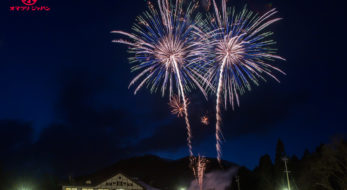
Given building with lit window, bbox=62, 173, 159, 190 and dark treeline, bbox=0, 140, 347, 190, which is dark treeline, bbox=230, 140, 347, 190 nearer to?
dark treeline, bbox=0, 140, 347, 190

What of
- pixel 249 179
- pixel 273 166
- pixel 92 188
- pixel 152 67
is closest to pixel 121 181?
pixel 92 188

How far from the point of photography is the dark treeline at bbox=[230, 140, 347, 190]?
5256 cm

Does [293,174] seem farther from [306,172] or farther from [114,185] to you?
[114,185]

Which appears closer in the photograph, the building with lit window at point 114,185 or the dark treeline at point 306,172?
the dark treeline at point 306,172

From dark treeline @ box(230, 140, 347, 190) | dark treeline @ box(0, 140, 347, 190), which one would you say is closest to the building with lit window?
dark treeline @ box(0, 140, 347, 190)

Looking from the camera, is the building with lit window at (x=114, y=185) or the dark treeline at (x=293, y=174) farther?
the building with lit window at (x=114, y=185)

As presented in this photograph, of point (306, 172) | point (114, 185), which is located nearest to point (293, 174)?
point (306, 172)

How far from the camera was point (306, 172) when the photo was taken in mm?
64750

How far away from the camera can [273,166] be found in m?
79.3

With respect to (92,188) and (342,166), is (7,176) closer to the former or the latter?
(92,188)

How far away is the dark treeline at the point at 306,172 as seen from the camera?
52562mm

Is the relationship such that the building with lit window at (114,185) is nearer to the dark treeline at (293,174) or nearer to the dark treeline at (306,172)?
the dark treeline at (293,174)

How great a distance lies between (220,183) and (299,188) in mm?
36347

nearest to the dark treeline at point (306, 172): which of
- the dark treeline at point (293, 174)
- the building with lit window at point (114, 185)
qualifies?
the dark treeline at point (293, 174)
